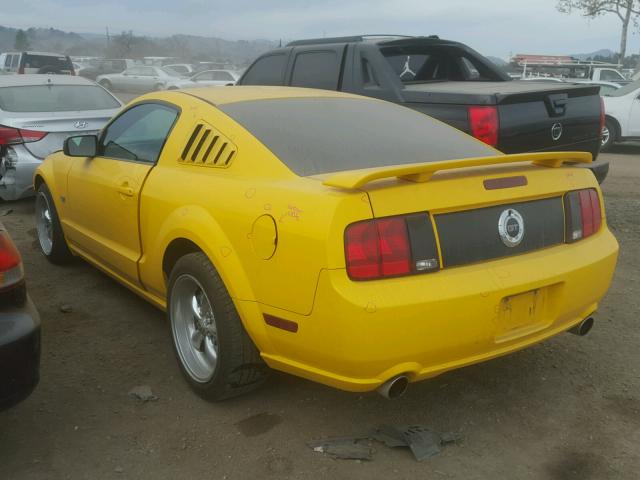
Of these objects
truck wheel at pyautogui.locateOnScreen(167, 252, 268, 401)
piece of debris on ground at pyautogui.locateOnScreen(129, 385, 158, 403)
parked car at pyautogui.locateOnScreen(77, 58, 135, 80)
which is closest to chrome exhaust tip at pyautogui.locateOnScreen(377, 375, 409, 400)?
truck wheel at pyautogui.locateOnScreen(167, 252, 268, 401)

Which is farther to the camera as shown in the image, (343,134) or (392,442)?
(343,134)

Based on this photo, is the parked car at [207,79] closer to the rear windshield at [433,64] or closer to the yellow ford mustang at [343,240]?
the rear windshield at [433,64]

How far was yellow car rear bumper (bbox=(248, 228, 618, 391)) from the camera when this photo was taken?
8.17ft

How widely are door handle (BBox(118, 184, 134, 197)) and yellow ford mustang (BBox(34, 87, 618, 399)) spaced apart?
0.5 inches

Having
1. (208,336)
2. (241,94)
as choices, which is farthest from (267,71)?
(208,336)

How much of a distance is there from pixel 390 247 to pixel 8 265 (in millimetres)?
1524

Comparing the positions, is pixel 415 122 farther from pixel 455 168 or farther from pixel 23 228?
pixel 23 228

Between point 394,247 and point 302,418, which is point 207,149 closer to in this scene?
point 394,247

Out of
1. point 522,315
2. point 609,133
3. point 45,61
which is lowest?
point 609,133

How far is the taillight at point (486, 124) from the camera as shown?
4.86 metres

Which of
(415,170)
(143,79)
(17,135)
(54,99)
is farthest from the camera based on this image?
(143,79)

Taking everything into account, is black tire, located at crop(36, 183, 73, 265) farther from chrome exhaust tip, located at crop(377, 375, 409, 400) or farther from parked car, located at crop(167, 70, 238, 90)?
parked car, located at crop(167, 70, 238, 90)

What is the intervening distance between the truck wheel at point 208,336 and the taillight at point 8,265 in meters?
0.77

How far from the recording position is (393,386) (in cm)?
264
